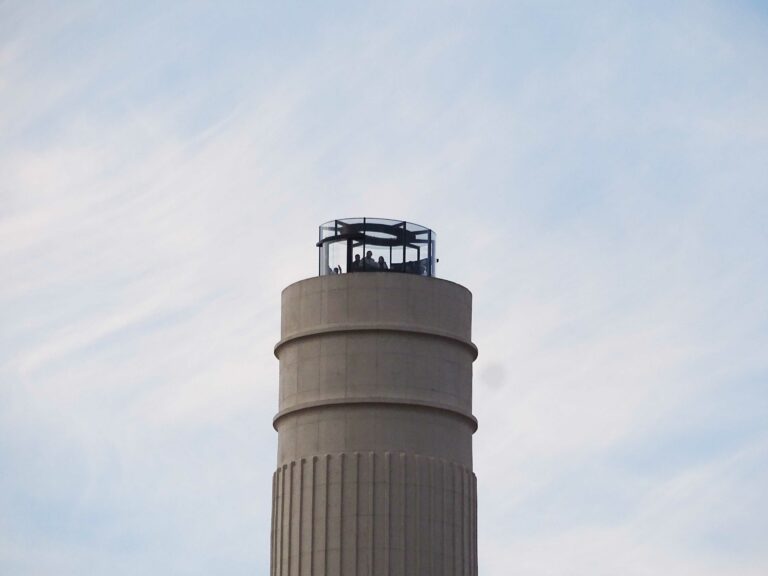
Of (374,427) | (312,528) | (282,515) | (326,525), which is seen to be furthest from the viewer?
(282,515)

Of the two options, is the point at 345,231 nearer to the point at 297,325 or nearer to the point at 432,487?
the point at 297,325

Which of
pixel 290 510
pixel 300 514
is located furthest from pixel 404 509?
pixel 290 510

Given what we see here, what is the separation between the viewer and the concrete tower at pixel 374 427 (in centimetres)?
5903

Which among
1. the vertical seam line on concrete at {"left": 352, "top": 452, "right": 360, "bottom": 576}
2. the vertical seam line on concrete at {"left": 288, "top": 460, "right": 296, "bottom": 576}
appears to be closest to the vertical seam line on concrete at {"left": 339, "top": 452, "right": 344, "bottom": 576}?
the vertical seam line on concrete at {"left": 352, "top": 452, "right": 360, "bottom": 576}

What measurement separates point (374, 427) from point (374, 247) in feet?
21.4

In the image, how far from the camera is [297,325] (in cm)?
6169

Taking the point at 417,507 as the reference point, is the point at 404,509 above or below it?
below

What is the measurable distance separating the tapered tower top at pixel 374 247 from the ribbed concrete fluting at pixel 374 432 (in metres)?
1.34

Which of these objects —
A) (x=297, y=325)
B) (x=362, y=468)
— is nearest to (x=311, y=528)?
(x=362, y=468)

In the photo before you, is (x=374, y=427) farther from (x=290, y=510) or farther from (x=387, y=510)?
(x=290, y=510)

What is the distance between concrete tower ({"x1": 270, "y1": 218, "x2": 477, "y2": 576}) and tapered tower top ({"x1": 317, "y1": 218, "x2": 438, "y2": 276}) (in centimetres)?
13

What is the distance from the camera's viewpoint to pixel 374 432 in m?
59.7

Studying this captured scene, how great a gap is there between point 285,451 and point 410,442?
421 centimetres

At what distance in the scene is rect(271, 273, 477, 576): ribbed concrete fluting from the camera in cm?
5903
